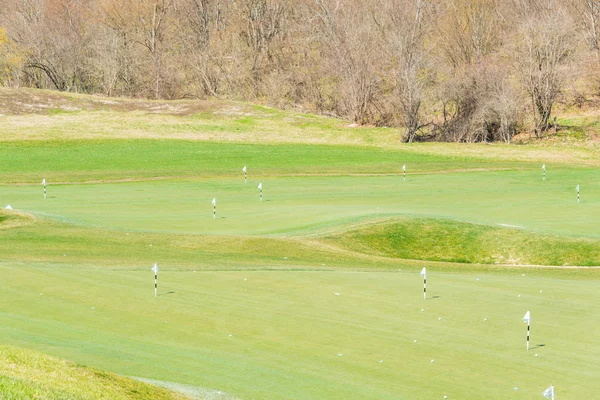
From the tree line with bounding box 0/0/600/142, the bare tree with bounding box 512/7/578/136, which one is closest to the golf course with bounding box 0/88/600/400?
the bare tree with bounding box 512/7/578/136

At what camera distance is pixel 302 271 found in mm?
24359

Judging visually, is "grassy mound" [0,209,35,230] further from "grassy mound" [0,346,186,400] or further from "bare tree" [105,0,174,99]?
"bare tree" [105,0,174,99]

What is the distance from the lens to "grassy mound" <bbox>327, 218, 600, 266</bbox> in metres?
30.7

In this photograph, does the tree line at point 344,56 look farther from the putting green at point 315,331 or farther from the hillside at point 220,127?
the putting green at point 315,331

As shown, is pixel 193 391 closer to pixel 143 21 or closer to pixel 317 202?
pixel 317 202

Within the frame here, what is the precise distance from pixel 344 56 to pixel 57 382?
66.5 metres

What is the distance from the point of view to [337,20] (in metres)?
87.9

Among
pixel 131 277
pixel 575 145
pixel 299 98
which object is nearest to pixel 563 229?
pixel 131 277

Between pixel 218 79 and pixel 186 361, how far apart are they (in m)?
82.9

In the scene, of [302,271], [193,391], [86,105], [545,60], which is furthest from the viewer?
[86,105]

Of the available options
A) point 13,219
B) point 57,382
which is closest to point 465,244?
point 13,219

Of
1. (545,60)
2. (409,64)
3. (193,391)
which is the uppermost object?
(545,60)

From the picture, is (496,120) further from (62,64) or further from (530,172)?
(62,64)

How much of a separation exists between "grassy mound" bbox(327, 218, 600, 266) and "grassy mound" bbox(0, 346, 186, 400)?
18877 mm
